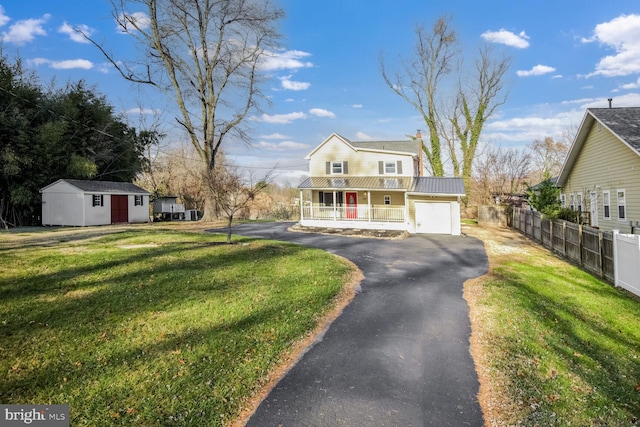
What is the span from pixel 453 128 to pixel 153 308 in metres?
37.7

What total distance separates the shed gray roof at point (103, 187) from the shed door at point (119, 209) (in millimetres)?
524

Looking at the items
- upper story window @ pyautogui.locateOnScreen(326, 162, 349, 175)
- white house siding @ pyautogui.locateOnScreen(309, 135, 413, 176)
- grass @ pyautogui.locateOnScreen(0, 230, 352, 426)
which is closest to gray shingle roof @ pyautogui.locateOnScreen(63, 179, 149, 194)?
grass @ pyautogui.locateOnScreen(0, 230, 352, 426)

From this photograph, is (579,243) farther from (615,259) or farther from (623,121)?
(623,121)

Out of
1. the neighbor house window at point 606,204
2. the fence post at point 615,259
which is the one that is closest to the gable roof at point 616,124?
the neighbor house window at point 606,204

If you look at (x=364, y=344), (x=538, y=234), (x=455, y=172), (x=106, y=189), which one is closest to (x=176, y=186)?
(x=106, y=189)

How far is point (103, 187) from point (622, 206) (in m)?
30.6

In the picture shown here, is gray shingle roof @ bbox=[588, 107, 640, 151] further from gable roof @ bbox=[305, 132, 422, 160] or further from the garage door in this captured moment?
gable roof @ bbox=[305, 132, 422, 160]

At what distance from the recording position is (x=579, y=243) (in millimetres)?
12195

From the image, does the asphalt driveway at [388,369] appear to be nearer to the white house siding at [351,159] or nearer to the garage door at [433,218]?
the garage door at [433,218]

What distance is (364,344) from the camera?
18.1ft

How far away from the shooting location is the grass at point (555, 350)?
3900mm

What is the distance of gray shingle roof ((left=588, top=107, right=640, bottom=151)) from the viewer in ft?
45.7

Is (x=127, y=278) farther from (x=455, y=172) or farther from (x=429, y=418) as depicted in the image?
(x=455, y=172)

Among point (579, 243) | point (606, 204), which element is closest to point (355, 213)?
point (606, 204)
